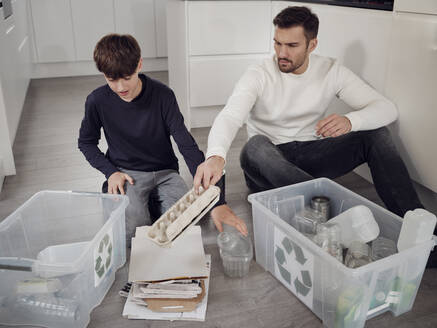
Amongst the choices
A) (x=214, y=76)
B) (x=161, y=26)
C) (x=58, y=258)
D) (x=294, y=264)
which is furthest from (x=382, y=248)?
(x=161, y=26)

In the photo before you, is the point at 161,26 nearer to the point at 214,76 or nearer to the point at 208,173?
the point at 214,76

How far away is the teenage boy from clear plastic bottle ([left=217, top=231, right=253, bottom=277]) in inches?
2.4

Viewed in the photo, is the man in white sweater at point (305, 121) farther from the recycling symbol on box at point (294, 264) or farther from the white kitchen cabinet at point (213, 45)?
the white kitchen cabinet at point (213, 45)

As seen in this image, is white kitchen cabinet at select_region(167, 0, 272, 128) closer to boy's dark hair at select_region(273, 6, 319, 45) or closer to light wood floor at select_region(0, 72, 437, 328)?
light wood floor at select_region(0, 72, 437, 328)

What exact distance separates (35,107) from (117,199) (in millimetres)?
2122

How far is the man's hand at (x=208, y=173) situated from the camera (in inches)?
45.6

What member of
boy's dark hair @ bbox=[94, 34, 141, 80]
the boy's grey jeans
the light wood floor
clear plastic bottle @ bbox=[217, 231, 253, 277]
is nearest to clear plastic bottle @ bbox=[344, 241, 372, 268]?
the light wood floor

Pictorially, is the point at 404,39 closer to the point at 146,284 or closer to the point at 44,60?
the point at 146,284

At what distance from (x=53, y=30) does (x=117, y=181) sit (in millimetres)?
3024

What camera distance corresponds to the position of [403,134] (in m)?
1.54

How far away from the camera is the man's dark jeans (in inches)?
54.4

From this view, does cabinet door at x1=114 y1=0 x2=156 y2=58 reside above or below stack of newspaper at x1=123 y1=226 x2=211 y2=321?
above

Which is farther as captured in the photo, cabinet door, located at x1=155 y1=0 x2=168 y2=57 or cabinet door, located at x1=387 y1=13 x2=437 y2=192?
cabinet door, located at x1=155 y1=0 x2=168 y2=57

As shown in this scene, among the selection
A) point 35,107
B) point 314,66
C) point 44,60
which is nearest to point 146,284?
point 314,66
